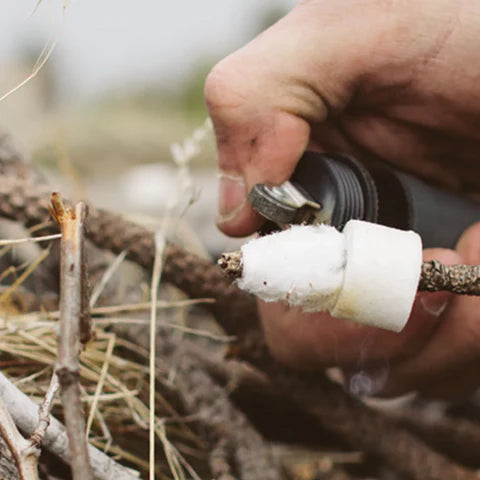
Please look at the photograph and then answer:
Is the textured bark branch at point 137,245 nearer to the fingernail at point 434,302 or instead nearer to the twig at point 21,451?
the fingernail at point 434,302

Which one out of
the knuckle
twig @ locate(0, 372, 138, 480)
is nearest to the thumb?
the knuckle

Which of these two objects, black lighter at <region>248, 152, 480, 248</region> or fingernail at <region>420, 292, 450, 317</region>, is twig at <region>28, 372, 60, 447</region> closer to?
black lighter at <region>248, 152, 480, 248</region>

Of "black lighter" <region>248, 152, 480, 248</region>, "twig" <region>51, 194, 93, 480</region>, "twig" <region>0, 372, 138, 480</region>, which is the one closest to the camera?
"twig" <region>51, 194, 93, 480</region>

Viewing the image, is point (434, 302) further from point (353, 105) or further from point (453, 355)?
point (353, 105)

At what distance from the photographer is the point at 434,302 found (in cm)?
69

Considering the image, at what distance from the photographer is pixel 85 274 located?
0.42 metres

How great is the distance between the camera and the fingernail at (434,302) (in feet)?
2.26

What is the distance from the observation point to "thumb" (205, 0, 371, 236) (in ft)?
2.17

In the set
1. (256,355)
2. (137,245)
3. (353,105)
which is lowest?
(256,355)

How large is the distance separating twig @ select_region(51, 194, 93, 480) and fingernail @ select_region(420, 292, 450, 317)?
427 mm

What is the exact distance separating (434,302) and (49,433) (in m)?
0.42

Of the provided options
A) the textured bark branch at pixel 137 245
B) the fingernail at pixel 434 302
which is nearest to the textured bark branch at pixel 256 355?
the textured bark branch at pixel 137 245

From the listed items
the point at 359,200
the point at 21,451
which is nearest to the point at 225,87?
the point at 359,200

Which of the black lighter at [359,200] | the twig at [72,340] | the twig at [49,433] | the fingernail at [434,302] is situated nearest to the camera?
the twig at [72,340]
